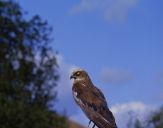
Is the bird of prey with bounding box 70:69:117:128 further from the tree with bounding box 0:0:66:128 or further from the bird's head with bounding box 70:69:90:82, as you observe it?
the tree with bounding box 0:0:66:128

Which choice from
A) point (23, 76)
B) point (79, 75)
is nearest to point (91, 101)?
point (79, 75)

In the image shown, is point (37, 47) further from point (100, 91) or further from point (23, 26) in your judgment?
point (100, 91)

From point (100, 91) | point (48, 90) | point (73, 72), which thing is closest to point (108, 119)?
point (100, 91)

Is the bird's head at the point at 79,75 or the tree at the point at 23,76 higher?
the tree at the point at 23,76

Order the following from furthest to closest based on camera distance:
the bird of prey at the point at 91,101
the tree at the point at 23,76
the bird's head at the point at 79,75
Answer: the tree at the point at 23,76 → the bird's head at the point at 79,75 → the bird of prey at the point at 91,101

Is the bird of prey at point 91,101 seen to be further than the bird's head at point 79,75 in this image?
No

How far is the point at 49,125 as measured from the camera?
5150 centimetres

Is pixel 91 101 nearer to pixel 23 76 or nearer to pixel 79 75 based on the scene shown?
pixel 79 75

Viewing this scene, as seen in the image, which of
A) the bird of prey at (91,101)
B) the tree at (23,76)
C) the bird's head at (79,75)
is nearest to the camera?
the bird of prey at (91,101)

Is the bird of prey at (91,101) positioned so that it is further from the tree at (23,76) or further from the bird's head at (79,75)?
the tree at (23,76)

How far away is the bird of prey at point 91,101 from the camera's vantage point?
7.59 m

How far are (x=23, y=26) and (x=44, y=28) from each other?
1.96 m

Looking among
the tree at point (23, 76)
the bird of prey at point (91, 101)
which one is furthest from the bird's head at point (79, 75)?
the tree at point (23, 76)

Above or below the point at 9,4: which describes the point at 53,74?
below
